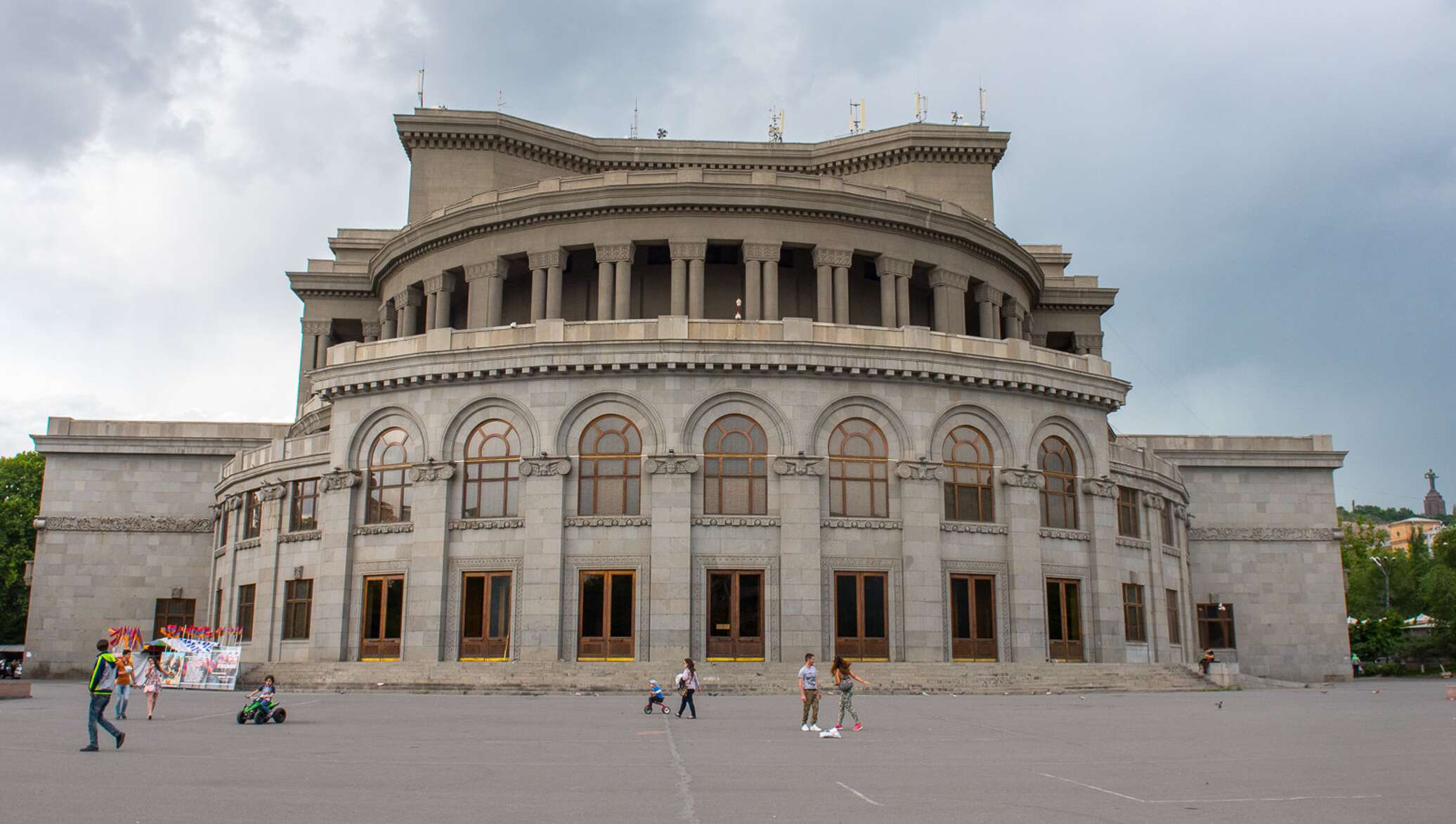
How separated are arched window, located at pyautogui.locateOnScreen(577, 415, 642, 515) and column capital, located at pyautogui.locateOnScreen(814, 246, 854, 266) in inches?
530

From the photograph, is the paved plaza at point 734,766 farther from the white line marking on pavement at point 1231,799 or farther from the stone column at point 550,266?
the stone column at point 550,266

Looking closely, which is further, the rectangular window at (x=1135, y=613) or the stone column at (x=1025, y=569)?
the rectangular window at (x=1135, y=613)

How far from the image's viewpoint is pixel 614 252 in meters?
48.7

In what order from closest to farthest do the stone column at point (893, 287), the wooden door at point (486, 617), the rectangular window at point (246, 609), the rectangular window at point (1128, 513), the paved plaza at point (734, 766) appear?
the paved plaza at point (734, 766) → the wooden door at point (486, 617) → the rectangular window at point (1128, 513) → the rectangular window at point (246, 609) → the stone column at point (893, 287)

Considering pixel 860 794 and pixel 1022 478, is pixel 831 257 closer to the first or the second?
pixel 1022 478

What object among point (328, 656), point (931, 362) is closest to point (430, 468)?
point (328, 656)

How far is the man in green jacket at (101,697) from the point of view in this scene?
17688 mm

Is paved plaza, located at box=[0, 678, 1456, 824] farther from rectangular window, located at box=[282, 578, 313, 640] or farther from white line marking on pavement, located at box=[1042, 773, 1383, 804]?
rectangular window, located at box=[282, 578, 313, 640]

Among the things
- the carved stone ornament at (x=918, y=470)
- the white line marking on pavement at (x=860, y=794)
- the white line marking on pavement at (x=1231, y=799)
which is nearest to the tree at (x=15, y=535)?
the carved stone ornament at (x=918, y=470)

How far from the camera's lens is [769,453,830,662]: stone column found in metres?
37.7

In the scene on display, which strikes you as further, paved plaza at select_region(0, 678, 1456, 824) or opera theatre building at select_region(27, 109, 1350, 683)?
opera theatre building at select_region(27, 109, 1350, 683)

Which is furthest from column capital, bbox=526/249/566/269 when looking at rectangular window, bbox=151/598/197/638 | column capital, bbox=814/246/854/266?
rectangular window, bbox=151/598/197/638

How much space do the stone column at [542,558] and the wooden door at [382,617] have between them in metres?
4.26

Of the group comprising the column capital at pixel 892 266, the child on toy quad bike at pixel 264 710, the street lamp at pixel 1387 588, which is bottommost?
the child on toy quad bike at pixel 264 710
